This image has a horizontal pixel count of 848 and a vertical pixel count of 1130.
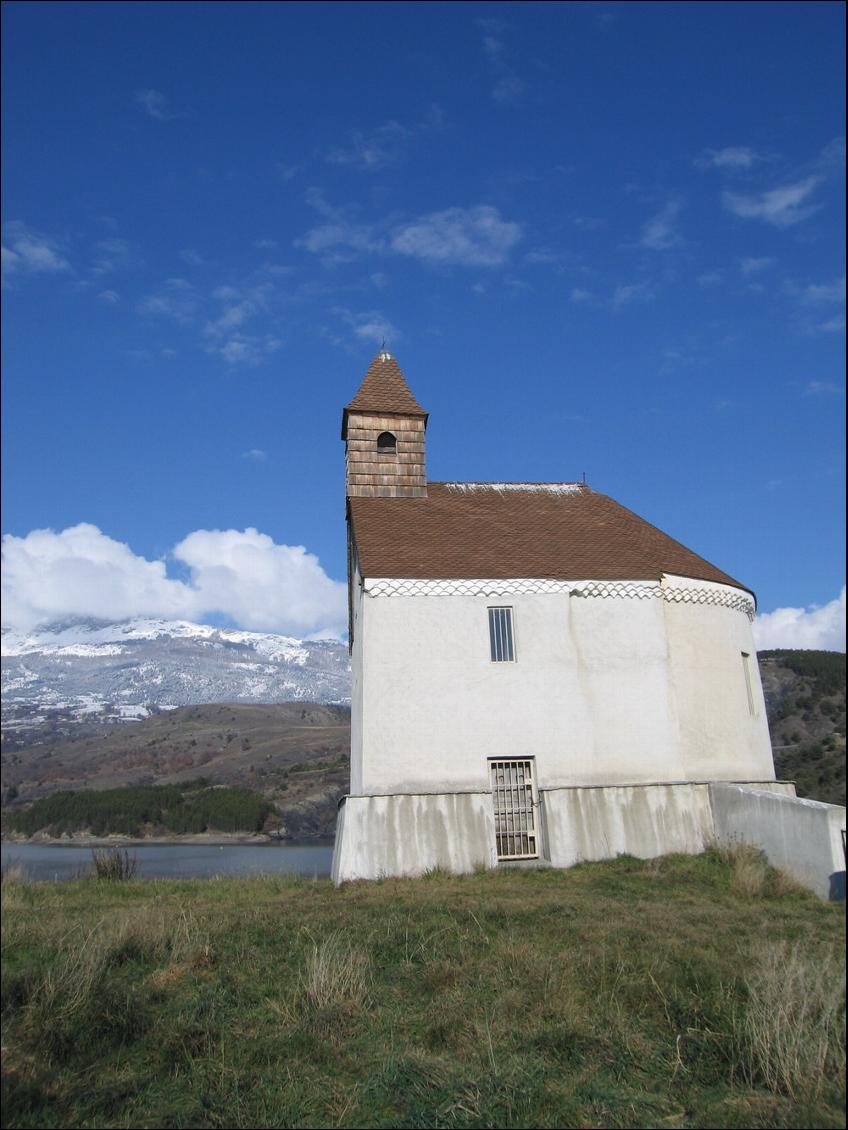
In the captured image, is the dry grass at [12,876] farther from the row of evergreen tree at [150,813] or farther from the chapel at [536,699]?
the row of evergreen tree at [150,813]

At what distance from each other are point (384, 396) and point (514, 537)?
6981 millimetres

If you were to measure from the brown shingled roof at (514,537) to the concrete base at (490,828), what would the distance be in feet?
17.9

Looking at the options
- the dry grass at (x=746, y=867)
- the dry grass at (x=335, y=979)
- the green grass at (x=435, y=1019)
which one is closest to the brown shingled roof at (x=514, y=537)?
the dry grass at (x=746, y=867)

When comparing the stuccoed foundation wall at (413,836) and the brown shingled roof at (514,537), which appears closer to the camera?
the stuccoed foundation wall at (413,836)

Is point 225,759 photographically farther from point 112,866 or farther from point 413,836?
point 413,836

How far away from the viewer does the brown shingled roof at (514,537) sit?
20.7m

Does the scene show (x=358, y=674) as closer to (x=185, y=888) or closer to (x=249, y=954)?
(x=185, y=888)

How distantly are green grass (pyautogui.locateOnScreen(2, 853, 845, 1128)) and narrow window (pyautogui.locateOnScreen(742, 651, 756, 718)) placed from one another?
33.4 ft


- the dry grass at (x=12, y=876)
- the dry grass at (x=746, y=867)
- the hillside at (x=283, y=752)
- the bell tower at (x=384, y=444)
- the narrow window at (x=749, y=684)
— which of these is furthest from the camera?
the hillside at (x=283, y=752)

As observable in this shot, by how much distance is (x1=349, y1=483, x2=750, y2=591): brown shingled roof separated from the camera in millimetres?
20734

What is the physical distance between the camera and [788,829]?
14.9 meters

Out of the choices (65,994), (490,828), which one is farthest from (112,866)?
(65,994)

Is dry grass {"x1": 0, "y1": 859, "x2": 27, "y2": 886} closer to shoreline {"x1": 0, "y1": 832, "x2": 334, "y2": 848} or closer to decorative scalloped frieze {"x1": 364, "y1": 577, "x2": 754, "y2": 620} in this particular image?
decorative scalloped frieze {"x1": 364, "y1": 577, "x2": 754, "y2": 620}

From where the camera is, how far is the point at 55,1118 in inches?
238
